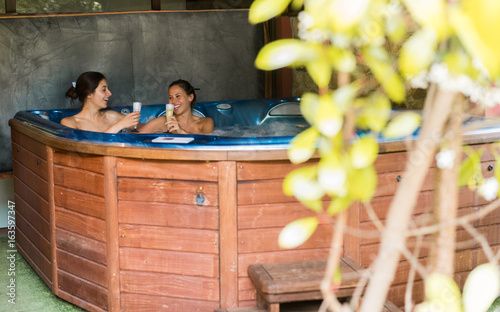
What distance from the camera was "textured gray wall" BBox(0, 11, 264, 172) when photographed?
3.86 meters

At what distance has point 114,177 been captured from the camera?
2.38 metres

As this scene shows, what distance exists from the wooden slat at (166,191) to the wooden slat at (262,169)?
0.12 meters

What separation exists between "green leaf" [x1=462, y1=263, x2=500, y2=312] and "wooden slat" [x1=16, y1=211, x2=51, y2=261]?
261 centimetres

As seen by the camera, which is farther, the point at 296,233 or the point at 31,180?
the point at 31,180

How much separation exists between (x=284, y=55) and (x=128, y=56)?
390 centimetres

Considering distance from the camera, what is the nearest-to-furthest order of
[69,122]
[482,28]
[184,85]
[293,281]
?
[482,28] < [293,281] < [69,122] < [184,85]

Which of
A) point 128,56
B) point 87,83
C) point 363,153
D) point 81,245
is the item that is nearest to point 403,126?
point 363,153

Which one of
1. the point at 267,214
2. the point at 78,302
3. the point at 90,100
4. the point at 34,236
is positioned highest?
the point at 90,100

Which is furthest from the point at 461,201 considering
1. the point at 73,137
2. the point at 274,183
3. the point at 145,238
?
the point at 73,137

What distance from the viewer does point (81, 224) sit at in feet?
8.42

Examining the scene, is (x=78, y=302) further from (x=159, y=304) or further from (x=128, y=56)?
(x=128, y=56)

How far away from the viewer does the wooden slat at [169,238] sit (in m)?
2.29

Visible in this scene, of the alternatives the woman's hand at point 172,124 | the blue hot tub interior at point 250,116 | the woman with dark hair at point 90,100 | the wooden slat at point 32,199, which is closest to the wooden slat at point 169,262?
the wooden slat at point 32,199

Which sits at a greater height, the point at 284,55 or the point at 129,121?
the point at 284,55
